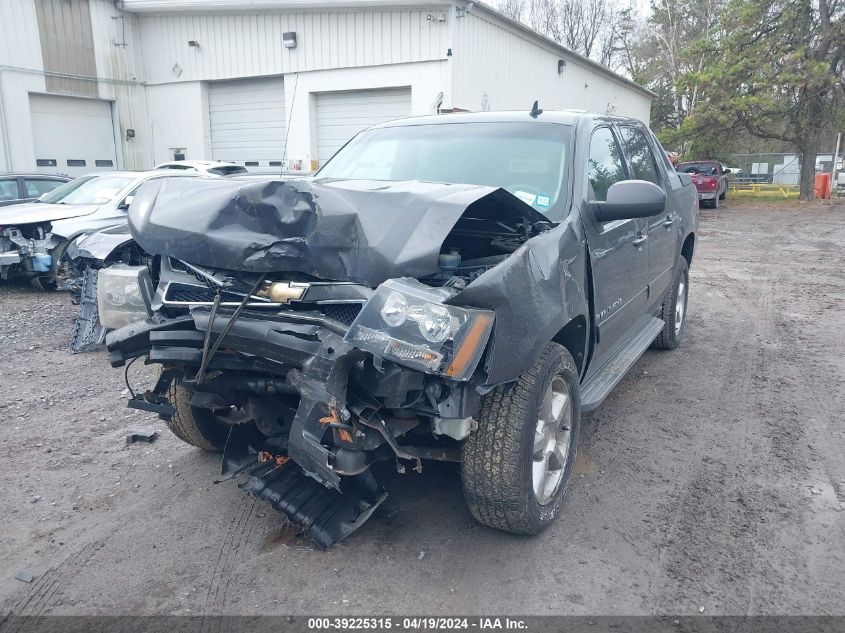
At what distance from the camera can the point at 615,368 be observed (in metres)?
4.31

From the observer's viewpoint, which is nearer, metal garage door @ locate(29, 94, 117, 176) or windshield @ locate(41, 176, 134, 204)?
windshield @ locate(41, 176, 134, 204)

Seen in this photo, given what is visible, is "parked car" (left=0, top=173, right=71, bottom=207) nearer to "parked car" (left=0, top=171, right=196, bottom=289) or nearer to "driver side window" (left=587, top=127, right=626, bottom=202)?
"parked car" (left=0, top=171, right=196, bottom=289)

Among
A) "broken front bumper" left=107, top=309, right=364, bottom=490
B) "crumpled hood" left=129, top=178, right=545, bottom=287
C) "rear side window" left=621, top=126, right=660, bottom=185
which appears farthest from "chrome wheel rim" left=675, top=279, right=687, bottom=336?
"broken front bumper" left=107, top=309, right=364, bottom=490

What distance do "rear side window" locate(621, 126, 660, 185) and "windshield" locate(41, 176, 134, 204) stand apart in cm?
700

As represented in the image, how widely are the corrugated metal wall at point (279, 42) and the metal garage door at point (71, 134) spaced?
1770 millimetres

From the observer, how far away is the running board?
→ 3.80m

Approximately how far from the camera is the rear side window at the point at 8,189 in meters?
10.9

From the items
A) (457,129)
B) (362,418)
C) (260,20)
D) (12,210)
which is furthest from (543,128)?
(260,20)

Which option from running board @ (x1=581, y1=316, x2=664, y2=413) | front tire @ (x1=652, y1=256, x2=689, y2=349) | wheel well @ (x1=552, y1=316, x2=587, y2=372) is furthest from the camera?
front tire @ (x1=652, y1=256, x2=689, y2=349)

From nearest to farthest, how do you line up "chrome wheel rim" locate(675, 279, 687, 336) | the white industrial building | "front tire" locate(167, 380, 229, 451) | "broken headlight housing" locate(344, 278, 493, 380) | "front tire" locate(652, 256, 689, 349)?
"broken headlight housing" locate(344, 278, 493, 380) → "front tire" locate(167, 380, 229, 451) → "front tire" locate(652, 256, 689, 349) → "chrome wheel rim" locate(675, 279, 687, 336) → the white industrial building

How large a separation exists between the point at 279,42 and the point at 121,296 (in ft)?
46.5

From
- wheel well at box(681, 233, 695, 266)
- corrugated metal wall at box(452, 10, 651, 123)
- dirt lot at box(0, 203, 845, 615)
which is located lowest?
dirt lot at box(0, 203, 845, 615)

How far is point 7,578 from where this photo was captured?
299 cm

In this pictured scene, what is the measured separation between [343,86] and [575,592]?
46.8 ft
